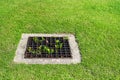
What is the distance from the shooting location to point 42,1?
8.80 meters

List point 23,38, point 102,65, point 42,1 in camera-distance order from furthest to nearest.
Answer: point 42,1, point 23,38, point 102,65

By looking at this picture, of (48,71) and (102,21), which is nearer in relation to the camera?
(48,71)

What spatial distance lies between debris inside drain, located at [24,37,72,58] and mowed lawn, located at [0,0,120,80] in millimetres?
327

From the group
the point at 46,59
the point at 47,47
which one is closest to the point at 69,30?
the point at 47,47

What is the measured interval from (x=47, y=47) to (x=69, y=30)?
1.12 meters

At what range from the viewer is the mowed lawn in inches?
206

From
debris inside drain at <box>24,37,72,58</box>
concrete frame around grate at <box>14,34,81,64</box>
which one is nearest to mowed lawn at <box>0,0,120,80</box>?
concrete frame around grate at <box>14,34,81,64</box>

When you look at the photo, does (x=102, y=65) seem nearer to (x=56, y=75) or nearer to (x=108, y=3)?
(x=56, y=75)

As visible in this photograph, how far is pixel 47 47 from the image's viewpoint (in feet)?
19.8

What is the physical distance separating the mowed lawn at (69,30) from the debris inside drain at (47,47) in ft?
1.07

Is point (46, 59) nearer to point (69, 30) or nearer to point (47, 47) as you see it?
point (47, 47)

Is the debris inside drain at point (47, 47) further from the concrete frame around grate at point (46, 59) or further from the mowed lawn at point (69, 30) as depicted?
the mowed lawn at point (69, 30)

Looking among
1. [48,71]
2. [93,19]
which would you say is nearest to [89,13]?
[93,19]

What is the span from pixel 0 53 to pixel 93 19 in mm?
3091
